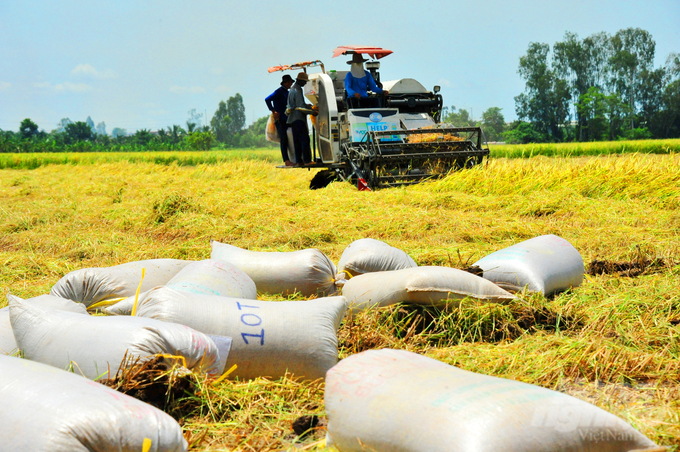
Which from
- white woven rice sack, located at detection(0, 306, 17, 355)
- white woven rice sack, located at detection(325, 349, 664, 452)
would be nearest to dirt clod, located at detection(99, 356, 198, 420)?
white woven rice sack, located at detection(325, 349, 664, 452)

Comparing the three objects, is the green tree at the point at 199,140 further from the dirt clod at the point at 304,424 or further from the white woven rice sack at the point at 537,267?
the dirt clod at the point at 304,424

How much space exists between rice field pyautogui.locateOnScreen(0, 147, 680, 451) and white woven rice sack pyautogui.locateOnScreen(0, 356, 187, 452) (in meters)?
0.39

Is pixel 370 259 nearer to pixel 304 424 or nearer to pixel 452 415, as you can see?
pixel 304 424

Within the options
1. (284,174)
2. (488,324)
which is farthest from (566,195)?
(284,174)

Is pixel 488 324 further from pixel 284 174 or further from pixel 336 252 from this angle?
pixel 284 174

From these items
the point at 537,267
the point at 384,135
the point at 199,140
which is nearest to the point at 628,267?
the point at 537,267

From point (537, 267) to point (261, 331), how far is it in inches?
73.8

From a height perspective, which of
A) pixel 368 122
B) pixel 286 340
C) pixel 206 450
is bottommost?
pixel 206 450

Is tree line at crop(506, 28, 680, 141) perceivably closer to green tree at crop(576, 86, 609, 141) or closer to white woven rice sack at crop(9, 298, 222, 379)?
green tree at crop(576, 86, 609, 141)

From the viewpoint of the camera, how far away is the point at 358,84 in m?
10.3

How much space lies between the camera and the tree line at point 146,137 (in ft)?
163

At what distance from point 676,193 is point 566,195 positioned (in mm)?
1318

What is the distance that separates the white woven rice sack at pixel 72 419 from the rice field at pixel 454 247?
15.4 inches

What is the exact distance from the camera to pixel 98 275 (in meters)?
3.11
